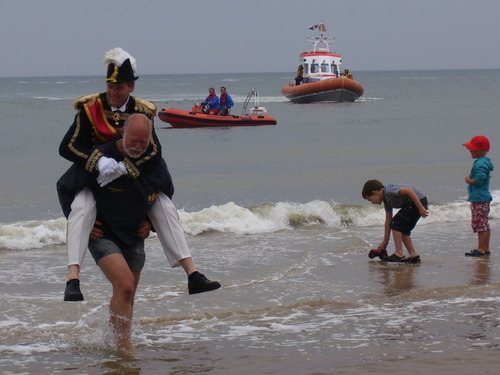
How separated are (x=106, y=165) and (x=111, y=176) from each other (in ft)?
0.32

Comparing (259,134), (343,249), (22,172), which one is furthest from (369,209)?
(259,134)

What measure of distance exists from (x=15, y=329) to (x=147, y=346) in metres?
1.15

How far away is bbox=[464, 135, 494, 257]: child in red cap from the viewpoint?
9.63 meters

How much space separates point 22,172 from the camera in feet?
65.3

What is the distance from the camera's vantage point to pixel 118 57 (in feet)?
16.8

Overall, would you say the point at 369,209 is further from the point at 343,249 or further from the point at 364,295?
the point at 364,295

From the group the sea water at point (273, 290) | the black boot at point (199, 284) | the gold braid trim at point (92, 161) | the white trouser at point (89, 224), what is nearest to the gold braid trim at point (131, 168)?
the gold braid trim at point (92, 161)

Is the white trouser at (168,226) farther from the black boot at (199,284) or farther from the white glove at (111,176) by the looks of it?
the white glove at (111,176)

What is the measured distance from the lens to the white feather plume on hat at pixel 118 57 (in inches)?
200

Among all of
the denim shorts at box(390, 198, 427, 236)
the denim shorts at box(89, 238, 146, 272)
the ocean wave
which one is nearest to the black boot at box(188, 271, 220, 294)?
the denim shorts at box(89, 238, 146, 272)

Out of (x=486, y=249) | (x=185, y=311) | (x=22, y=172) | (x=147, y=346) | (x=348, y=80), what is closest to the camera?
(x=147, y=346)

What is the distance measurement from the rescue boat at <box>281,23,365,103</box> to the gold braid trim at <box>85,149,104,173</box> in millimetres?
43457

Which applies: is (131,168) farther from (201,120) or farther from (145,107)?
(201,120)

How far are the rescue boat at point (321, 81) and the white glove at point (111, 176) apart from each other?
1710 inches
